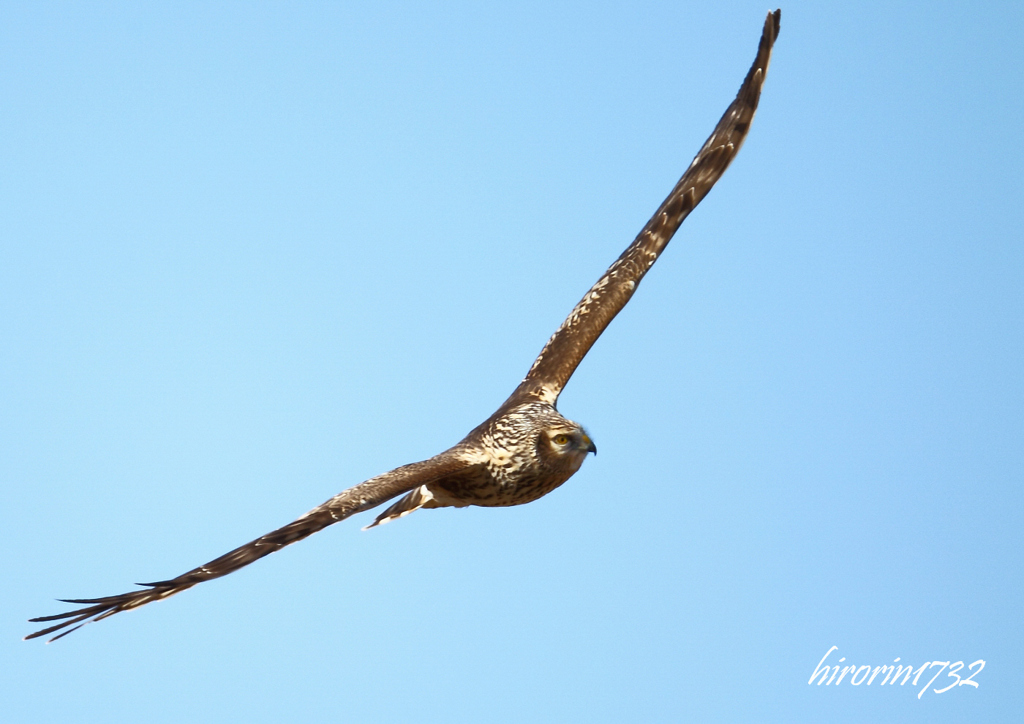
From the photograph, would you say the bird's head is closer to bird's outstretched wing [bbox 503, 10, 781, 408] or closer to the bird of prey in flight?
the bird of prey in flight

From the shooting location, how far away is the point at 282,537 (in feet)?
38.0

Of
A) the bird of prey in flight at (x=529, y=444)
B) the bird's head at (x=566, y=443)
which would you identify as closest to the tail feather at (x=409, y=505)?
the bird of prey in flight at (x=529, y=444)

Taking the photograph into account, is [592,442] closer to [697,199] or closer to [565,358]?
[565,358]

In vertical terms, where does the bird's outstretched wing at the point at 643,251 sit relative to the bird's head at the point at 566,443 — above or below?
above

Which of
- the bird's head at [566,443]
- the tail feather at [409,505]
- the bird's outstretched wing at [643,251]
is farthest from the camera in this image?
the bird's outstretched wing at [643,251]

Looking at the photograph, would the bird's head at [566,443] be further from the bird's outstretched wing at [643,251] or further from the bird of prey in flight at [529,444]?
the bird's outstretched wing at [643,251]

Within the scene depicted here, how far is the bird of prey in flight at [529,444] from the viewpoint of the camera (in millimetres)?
11391

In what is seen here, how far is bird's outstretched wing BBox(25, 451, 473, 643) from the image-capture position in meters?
10.8

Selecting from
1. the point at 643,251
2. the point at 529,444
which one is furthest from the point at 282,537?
the point at 643,251

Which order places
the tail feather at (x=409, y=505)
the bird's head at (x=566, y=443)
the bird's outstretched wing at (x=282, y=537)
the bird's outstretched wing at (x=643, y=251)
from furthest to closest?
the bird's outstretched wing at (x=643, y=251) → the tail feather at (x=409, y=505) → the bird's head at (x=566, y=443) → the bird's outstretched wing at (x=282, y=537)

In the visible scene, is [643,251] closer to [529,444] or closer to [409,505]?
[529,444]

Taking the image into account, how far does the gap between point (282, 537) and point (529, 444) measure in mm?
3077

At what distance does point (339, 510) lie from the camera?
12031mm

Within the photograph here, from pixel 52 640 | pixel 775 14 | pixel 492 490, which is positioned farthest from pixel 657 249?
pixel 52 640
